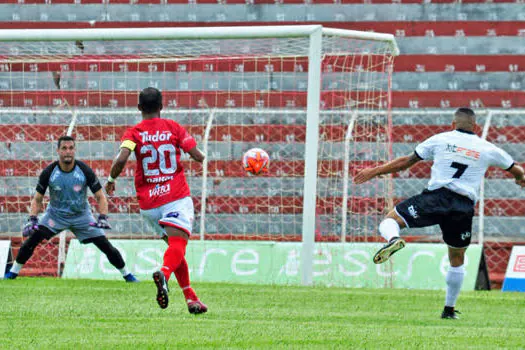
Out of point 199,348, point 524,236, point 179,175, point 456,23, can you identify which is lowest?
point 524,236

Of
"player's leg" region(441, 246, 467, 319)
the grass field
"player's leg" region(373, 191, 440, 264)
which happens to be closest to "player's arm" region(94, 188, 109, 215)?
the grass field

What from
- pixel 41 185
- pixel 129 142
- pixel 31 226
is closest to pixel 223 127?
pixel 41 185

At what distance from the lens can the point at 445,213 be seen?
9086mm

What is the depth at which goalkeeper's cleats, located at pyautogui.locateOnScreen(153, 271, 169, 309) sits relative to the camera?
789cm

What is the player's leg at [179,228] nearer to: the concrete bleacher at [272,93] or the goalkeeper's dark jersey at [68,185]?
the goalkeeper's dark jersey at [68,185]

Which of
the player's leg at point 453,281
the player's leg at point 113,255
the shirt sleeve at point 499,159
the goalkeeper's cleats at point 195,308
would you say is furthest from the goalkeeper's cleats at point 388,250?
the player's leg at point 113,255

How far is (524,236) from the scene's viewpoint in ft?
54.9

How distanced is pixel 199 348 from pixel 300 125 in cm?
1085

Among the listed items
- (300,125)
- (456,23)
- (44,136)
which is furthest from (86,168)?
(456,23)

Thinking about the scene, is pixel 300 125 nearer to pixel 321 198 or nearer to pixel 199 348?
pixel 321 198

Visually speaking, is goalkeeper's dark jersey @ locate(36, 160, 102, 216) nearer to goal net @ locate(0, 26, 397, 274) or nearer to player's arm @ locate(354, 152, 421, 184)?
goal net @ locate(0, 26, 397, 274)

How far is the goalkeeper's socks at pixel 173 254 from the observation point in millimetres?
8445

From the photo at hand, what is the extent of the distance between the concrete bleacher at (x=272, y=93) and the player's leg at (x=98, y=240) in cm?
247

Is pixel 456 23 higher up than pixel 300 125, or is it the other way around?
pixel 456 23
